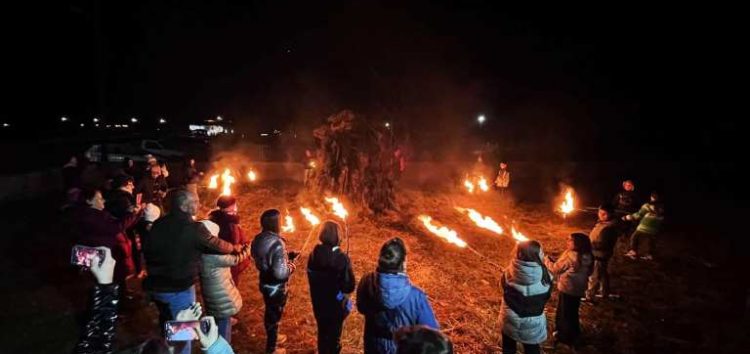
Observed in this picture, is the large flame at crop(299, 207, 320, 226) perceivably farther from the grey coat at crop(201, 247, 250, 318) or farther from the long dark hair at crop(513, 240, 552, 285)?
the long dark hair at crop(513, 240, 552, 285)

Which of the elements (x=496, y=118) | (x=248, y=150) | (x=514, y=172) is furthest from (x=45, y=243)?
(x=496, y=118)

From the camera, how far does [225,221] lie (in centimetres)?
598

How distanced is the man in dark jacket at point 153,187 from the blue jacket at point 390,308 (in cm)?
737

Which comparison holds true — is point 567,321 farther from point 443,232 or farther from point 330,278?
point 443,232

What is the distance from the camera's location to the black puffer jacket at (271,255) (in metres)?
5.08

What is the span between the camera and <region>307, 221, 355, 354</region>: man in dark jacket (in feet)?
15.9

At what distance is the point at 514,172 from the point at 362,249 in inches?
573

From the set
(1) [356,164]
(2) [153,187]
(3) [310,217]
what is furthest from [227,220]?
(1) [356,164]

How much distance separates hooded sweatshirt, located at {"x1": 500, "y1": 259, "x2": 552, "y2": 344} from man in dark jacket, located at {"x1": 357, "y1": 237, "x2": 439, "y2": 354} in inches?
52.1

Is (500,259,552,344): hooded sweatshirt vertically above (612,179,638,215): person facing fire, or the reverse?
(612,179,638,215): person facing fire

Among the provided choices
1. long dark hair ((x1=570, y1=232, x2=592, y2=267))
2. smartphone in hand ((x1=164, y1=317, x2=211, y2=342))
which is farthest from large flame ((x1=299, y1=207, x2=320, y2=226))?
smartphone in hand ((x1=164, y1=317, x2=211, y2=342))

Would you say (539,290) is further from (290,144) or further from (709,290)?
(290,144)

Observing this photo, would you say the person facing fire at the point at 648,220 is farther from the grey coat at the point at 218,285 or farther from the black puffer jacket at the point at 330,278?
the grey coat at the point at 218,285

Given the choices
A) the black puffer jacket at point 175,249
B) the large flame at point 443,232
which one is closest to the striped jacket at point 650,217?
the large flame at point 443,232
